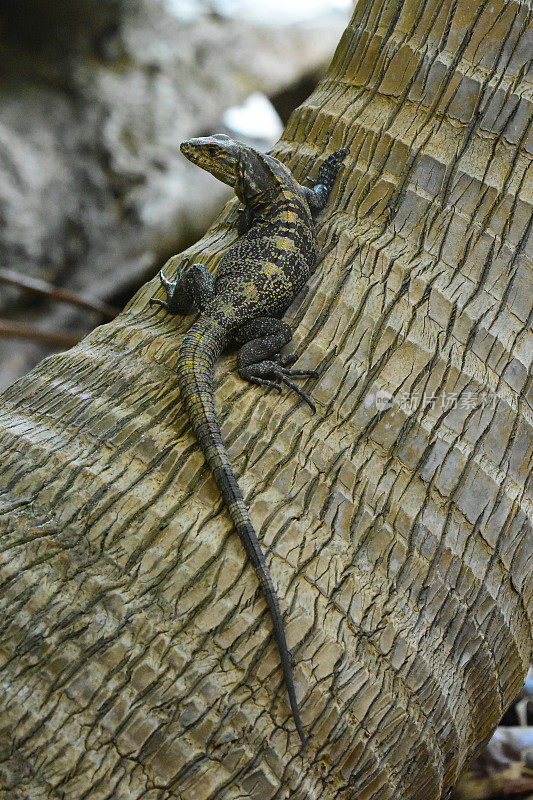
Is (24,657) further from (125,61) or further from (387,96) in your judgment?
(125,61)

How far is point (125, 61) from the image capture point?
21.7 feet

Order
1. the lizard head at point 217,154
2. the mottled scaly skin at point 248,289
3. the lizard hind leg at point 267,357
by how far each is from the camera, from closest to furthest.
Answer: the mottled scaly skin at point 248,289 < the lizard hind leg at point 267,357 < the lizard head at point 217,154

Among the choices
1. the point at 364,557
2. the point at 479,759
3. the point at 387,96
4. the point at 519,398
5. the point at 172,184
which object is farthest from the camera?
the point at 172,184

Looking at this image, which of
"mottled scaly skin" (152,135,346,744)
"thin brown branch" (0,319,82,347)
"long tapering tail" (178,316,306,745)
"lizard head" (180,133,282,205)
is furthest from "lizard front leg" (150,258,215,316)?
"thin brown branch" (0,319,82,347)

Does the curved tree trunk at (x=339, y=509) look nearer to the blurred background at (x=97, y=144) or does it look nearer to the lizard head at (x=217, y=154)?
the lizard head at (x=217, y=154)

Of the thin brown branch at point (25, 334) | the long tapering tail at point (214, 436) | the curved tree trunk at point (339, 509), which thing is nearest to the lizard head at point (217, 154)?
the curved tree trunk at point (339, 509)

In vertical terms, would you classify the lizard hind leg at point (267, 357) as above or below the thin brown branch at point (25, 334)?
above

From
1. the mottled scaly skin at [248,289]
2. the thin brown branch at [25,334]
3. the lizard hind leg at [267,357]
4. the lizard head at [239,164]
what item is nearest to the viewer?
the mottled scaly skin at [248,289]

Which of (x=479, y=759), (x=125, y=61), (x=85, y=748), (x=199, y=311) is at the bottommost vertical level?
(x=479, y=759)

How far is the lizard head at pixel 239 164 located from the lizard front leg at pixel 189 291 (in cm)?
53

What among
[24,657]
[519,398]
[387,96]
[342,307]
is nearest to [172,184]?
[387,96]

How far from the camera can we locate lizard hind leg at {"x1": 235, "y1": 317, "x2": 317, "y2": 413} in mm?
2316

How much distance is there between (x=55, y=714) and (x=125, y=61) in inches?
262

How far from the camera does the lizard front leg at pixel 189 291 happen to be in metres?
2.78
